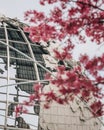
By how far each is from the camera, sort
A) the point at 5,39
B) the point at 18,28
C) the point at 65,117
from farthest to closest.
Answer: the point at 18,28 < the point at 5,39 < the point at 65,117

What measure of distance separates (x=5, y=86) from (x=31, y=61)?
2068 mm

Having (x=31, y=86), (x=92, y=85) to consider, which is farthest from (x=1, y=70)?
(x=92, y=85)

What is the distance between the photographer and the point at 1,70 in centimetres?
1622

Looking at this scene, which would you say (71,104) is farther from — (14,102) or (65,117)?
(14,102)

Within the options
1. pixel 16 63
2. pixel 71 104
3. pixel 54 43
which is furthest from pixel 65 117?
pixel 54 43

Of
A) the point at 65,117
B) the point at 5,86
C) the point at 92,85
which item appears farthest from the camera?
the point at 65,117

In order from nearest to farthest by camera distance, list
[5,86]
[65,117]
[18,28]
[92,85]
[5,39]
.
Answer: [92,85]
[5,86]
[65,117]
[5,39]
[18,28]

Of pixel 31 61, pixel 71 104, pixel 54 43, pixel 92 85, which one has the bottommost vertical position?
pixel 92 85

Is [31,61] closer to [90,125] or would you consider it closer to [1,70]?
[1,70]

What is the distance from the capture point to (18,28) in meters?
17.7

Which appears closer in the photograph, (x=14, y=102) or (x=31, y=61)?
(x=14, y=102)

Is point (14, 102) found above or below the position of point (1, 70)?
below

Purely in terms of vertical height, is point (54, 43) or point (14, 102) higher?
point (54, 43)

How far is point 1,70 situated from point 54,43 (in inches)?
103
